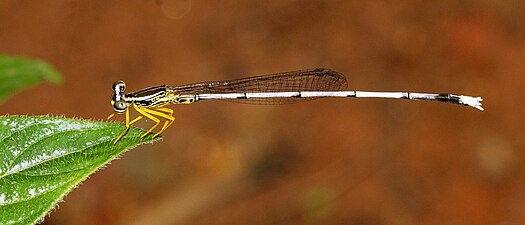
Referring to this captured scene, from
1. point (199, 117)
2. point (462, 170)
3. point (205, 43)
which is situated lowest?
point (462, 170)

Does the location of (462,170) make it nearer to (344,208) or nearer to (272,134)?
(344,208)

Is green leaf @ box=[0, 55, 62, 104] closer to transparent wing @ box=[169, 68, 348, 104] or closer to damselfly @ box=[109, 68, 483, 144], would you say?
damselfly @ box=[109, 68, 483, 144]

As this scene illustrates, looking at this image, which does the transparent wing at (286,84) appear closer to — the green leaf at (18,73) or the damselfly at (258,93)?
the damselfly at (258,93)

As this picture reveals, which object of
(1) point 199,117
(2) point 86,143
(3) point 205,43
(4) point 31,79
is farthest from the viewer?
(3) point 205,43

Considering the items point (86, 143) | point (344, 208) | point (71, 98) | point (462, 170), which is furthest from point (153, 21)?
point (86, 143)

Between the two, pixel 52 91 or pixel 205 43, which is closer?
pixel 52 91

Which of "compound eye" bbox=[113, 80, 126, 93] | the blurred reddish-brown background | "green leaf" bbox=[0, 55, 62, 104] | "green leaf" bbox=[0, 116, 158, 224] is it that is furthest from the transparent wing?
"green leaf" bbox=[0, 116, 158, 224]

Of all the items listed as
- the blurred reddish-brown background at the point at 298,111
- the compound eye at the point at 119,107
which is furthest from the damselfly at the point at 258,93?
the blurred reddish-brown background at the point at 298,111
